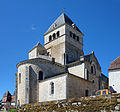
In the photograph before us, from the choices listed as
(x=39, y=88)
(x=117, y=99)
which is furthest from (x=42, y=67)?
(x=117, y=99)

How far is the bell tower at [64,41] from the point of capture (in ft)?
105

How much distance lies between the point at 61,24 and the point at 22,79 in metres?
15.1

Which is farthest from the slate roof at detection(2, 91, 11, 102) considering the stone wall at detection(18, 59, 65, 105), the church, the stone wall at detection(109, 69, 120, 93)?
the stone wall at detection(109, 69, 120, 93)

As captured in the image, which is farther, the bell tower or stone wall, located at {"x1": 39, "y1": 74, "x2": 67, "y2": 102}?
the bell tower

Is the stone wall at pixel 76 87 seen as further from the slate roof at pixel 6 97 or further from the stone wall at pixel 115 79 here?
the slate roof at pixel 6 97

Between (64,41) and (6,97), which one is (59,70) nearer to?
(64,41)

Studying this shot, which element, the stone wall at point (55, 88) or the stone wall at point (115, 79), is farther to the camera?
the stone wall at point (55, 88)

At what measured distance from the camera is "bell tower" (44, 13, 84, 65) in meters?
32.2

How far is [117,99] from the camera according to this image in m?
10.5

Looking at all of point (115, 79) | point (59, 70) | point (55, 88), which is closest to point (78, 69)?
point (59, 70)

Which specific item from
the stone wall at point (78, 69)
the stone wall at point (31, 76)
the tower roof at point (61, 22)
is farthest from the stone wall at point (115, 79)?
the tower roof at point (61, 22)

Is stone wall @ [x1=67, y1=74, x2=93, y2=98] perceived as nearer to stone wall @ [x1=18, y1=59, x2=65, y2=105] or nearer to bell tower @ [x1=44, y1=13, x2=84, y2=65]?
stone wall @ [x1=18, y1=59, x2=65, y2=105]

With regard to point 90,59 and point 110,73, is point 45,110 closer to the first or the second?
point 110,73

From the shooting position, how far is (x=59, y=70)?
26984 mm
